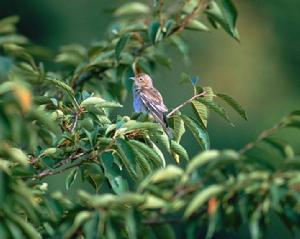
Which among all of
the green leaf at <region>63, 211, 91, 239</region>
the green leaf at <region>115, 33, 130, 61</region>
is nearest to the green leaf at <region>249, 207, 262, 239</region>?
the green leaf at <region>63, 211, 91, 239</region>

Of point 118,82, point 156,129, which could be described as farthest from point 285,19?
point 156,129

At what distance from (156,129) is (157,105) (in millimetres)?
3738

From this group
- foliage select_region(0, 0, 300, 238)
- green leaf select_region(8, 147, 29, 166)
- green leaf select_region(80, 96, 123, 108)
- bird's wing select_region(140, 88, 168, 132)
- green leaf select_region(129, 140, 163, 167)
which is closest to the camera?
foliage select_region(0, 0, 300, 238)

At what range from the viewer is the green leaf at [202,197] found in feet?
12.6

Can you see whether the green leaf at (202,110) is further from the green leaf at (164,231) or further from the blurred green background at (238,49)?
the blurred green background at (238,49)

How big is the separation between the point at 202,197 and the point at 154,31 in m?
3.12

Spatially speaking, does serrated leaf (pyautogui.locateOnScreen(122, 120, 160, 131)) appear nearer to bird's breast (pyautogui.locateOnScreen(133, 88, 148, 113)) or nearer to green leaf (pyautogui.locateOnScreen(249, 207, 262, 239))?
green leaf (pyautogui.locateOnScreen(249, 207, 262, 239))

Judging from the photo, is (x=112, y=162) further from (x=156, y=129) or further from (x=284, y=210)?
(x=284, y=210)

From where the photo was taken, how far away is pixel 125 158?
512 cm

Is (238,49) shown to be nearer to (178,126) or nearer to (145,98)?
(145,98)

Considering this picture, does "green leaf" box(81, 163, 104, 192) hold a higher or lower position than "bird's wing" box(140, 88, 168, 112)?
lower

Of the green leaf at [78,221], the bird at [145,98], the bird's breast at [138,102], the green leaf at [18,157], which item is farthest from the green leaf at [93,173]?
the bird's breast at [138,102]

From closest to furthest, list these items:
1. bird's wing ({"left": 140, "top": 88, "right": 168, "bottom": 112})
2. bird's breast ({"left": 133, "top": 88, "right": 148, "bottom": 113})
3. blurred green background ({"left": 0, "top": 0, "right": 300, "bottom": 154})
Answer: bird's wing ({"left": 140, "top": 88, "right": 168, "bottom": 112}) < bird's breast ({"left": 133, "top": 88, "right": 148, "bottom": 113}) < blurred green background ({"left": 0, "top": 0, "right": 300, "bottom": 154})

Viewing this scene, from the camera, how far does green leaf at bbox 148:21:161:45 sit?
6852 millimetres
